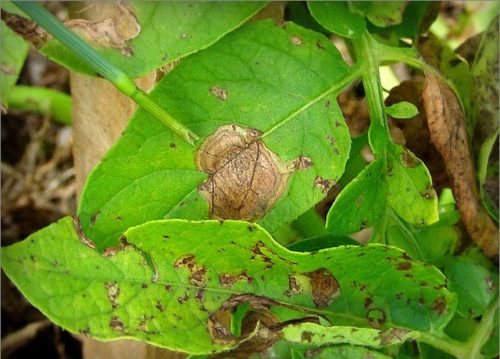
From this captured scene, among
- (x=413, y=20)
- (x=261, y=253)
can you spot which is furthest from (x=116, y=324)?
(x=413, y=20)

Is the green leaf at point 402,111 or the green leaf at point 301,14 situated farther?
the green leaf at point 301,14

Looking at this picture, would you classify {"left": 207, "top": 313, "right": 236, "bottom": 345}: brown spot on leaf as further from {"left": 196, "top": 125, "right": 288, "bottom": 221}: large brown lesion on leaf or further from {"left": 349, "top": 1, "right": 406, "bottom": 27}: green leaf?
{"left": 349, "top": 1, "right": 406, "bottom": 27}: green leaf

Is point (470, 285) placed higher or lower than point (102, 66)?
lower

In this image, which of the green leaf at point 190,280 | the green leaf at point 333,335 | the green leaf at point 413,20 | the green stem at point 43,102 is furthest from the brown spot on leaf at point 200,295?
the green stem at point 43,102

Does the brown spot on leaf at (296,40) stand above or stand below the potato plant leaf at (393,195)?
above

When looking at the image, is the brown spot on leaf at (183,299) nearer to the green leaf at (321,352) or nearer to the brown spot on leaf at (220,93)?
the green leaf at (321,352)

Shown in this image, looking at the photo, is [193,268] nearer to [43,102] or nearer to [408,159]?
[408,159]

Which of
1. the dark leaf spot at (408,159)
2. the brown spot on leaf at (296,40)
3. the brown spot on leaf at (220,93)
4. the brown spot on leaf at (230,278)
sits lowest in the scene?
the brown spot on leaf at (230,278)
